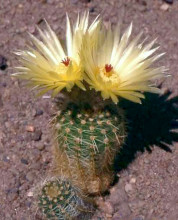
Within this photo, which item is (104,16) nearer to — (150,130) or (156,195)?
(150,130)

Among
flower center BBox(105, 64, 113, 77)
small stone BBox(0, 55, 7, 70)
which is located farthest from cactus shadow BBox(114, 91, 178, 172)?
small stone BBox(0, 55, 7, 70)

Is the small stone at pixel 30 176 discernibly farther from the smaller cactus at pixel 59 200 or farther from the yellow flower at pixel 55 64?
the yellow flower at pixel 55 64

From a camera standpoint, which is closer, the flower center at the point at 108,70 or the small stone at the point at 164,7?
the flower center at the point at 108,70

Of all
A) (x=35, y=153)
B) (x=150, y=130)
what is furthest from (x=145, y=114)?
(x=35, y=153)

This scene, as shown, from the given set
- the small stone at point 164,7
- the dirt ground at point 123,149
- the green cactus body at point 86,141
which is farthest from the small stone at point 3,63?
the small stone at point 164,7

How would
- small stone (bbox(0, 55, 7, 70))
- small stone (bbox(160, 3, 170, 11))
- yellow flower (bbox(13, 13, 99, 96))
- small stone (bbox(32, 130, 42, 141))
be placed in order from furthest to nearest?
small stone (bbox(160, 3, 170, 11))
small stone (bbox(0, 55, 7, 70))
small stone (bbox(32, 130, 42, 141))
yellow flower (bbox(13, 13, 99, 96))

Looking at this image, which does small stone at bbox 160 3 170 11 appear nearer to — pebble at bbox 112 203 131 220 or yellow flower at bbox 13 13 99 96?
yellow flower at bbox 13 13 99 96

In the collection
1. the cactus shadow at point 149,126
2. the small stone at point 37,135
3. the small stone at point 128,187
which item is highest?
the cactus shadow at point 149,126
